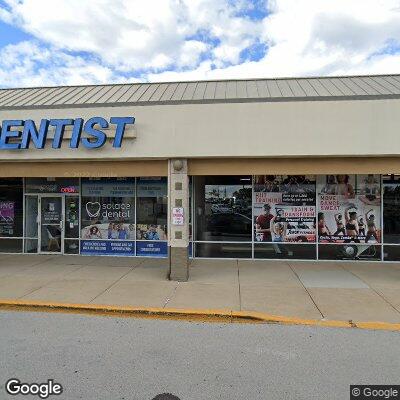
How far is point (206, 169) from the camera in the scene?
917cm

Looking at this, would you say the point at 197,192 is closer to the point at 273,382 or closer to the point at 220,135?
the point at 220,135

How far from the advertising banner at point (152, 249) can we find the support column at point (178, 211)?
3.06 metres

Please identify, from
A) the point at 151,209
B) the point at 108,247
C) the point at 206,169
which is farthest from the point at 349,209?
the point at 108,247

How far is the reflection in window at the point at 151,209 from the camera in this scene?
12.1 metres

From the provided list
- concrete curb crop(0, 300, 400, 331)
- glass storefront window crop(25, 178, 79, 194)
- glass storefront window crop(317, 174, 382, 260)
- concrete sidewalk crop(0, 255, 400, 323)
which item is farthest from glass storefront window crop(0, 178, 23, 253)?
glass storefront window crop(317, 174, 382, 260)

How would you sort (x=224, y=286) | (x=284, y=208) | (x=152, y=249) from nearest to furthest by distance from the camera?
(x=224, y=286), (x=284, y=208), (x=152, y=249)

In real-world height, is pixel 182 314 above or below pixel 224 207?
below

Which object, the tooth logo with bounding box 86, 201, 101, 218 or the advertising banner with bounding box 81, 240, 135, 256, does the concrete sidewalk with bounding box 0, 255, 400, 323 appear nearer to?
the advertising banner with bounding box 81, 240, 135, 256

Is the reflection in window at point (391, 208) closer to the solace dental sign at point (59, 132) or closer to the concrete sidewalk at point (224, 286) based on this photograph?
the concrete sidewalk at point (224, 286)

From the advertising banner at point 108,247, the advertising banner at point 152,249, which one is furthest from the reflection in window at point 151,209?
the advertising banner at point 108,247

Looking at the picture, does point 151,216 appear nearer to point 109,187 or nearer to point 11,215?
point 109,187

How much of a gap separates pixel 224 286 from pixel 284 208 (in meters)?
4.27

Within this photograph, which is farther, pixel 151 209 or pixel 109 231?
pixel 109 231

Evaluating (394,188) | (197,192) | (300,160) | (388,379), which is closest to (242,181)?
(197,192)
